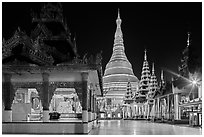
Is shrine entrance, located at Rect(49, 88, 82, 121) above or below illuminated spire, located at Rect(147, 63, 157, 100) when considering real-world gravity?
below

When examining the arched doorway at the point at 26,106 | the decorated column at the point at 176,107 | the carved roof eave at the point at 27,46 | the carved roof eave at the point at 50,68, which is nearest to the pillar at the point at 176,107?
the decorated column at the point at 176,107

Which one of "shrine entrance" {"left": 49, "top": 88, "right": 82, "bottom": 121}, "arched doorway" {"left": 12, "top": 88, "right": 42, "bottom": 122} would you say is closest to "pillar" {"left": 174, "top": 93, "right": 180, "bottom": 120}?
"shrine entrance" {"left": 49, "top": 88, "right": 82, "bottom": 121}

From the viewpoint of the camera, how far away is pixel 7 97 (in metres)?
12.2

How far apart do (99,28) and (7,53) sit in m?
6.13

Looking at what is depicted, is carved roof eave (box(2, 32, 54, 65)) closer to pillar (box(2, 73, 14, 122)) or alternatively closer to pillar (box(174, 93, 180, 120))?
pillar (box(2, 73, 14, 122))

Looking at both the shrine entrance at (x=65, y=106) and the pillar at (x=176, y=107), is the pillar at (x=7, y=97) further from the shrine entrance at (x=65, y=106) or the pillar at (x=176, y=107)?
the pillar at (x=176, y=107)

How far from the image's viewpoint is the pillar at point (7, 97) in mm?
12094

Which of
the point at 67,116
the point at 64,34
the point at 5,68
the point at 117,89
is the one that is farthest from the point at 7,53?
the point at 117,89

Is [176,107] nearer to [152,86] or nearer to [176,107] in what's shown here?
[176,107]

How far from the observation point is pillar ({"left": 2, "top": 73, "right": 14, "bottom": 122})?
12.1m

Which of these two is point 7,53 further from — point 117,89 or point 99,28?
point 117,89

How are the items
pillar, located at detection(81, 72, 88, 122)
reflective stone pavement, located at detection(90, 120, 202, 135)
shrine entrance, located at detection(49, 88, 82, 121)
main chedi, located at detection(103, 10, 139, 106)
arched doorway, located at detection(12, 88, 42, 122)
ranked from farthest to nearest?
1. main chedi, located at detection(103, 10, 139, 106)
2. shrine entrance, located at detection(49, 88, 82, 121)
3. arched doorway, located at detection(12, 88, 42, 122)
4. reflective stone pavement, located at detection(90, 120, 202, 135)
5. pillar, located at detection(81, 72, 88, 122)

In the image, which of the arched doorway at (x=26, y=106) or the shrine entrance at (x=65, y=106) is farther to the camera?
the shrine entrance at (x=65, y=106)

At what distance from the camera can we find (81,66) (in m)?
11.7
